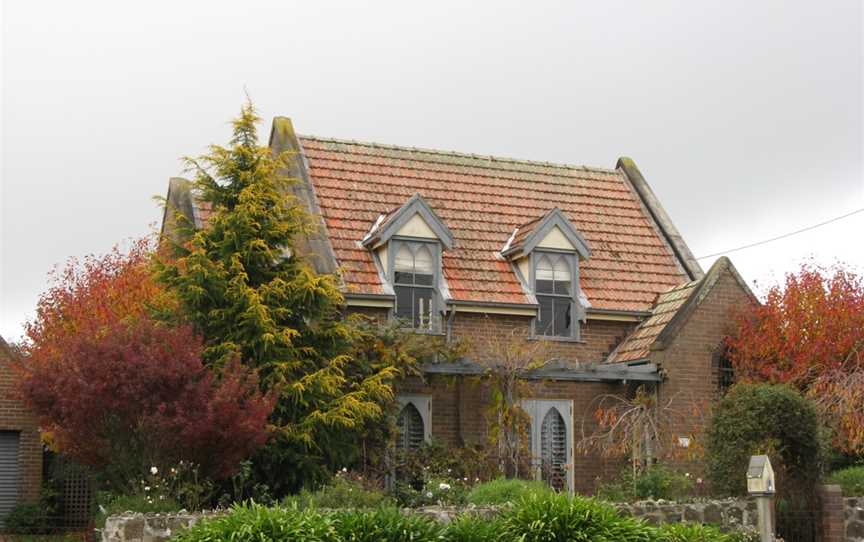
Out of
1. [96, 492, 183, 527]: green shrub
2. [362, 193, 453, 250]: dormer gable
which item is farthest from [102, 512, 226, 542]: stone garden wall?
[362, 193, 453, 250]: dormer gable

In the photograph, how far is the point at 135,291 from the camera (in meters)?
27.5

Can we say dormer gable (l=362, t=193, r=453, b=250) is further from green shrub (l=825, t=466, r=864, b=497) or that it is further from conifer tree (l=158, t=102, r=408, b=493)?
green shrub (l=825, t=466, r=864, b=497)

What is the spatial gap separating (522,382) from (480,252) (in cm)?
426

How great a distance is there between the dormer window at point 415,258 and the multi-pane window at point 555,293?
237cm

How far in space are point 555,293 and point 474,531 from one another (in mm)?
11243

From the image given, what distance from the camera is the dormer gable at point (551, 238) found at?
86.9 ft

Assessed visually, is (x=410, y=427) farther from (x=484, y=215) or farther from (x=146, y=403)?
(x=146, y=403)

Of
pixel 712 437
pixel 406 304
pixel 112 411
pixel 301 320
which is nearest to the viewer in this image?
pixel 112 411

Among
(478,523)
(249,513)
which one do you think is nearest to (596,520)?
(478,523)

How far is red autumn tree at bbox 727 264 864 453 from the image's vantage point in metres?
23.8

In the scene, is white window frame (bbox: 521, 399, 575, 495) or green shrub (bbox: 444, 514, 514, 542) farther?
white window frame (bbox: 521, 399, 575, 495)

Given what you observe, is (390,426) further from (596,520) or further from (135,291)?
(135,291)

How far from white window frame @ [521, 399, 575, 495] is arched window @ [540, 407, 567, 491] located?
3.0 inches

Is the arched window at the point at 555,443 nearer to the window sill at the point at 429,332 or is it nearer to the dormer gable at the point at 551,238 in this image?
the window sill at the point at 429,332
